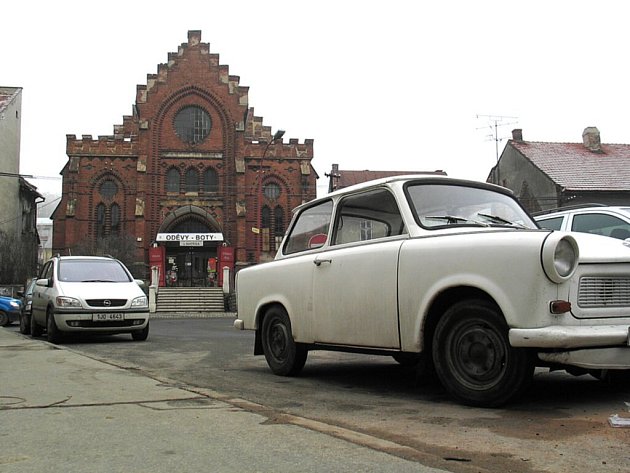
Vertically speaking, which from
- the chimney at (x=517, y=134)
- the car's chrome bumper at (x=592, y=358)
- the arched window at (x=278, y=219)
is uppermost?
the chimney at (x=517, y=134)

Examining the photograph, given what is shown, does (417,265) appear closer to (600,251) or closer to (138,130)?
(600,251)

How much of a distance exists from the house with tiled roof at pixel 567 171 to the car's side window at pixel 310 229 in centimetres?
2884

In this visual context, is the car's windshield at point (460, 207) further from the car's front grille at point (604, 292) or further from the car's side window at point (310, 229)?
the car's side window at point (310, 229)

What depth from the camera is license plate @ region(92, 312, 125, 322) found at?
11336 millimetres

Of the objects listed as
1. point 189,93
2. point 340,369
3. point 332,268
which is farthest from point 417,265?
point 189,93

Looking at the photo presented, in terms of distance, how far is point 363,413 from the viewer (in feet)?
15.0

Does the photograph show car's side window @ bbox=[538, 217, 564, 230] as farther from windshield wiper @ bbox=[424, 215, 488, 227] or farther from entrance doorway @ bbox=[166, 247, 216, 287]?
entrance doorway @ bbox=[166, 247, 216, 287]

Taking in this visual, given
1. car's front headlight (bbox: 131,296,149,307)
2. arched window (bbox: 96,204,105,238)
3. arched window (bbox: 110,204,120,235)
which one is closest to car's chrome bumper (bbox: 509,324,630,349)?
car's front headlight (bbox: 131,296,149,307)

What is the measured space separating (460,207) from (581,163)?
33707mm

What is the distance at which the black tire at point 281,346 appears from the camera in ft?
21.2

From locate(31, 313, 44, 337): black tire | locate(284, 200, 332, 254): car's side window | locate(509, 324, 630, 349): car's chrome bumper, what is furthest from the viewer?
locate(31, 313, 44, 337): black tire

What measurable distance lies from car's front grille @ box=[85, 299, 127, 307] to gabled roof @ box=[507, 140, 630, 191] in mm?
27119

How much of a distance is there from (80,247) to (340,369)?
1511 inches

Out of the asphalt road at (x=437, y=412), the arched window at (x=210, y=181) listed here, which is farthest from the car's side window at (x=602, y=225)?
the arched window at (x=210, y=181)
